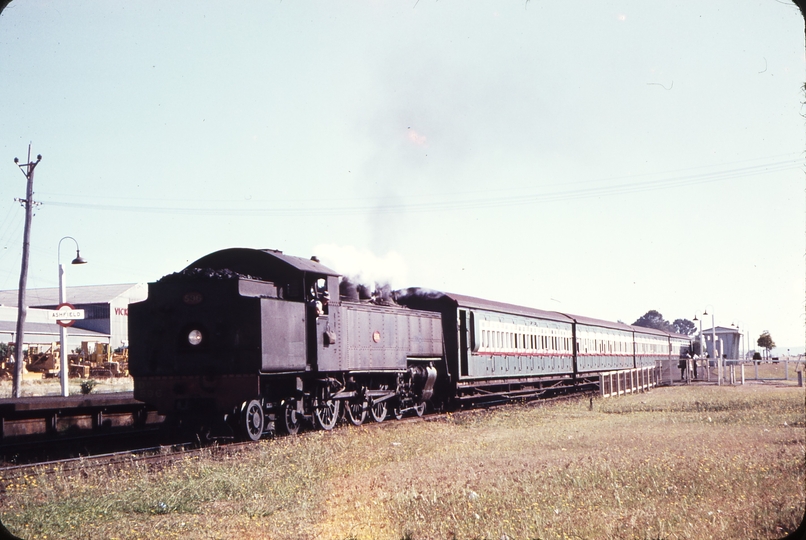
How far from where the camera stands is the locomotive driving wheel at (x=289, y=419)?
49.4 ft

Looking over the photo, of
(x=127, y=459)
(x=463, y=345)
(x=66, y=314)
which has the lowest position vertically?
(x=127, y=459)

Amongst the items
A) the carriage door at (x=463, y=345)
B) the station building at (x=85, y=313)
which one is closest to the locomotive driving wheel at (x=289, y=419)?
the carriage door at (x=463, y=345)

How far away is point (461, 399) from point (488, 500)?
14.3m

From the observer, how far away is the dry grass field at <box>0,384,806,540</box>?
24.5 ft

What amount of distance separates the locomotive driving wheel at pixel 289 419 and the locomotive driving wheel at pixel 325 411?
42 centimetres

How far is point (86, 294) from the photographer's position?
68125mm

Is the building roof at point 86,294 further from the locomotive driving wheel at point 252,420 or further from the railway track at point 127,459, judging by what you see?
the railway track at point 127,459

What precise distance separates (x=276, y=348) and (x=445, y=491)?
17.7 feet

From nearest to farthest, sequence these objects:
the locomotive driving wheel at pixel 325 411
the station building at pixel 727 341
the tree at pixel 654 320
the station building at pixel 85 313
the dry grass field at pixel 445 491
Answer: the dry grass field at pixel 445 491
the locomotive driving wheel at pixel 325 411
the station building at pixel 85 313
the station building at pixel 727 341
the tree at pixel 654 320

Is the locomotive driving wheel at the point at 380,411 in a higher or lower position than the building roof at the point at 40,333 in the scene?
lower

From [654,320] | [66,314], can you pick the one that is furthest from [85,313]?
[654,320]

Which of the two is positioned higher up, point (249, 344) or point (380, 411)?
point (249, 344)

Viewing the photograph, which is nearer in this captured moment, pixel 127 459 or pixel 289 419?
pixel 127 459

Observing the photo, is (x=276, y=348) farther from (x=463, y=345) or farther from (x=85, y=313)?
(x=85, y=313)
